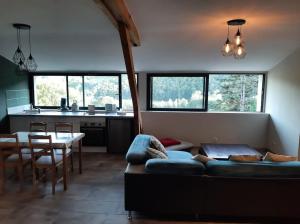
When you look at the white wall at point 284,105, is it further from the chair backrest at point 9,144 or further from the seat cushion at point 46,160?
the chair backrest at point 9,144

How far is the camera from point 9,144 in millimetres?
3660

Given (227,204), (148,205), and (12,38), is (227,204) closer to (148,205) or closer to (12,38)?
(148,205)

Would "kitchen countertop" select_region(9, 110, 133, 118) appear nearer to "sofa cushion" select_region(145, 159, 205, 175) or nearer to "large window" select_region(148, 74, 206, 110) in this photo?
"large window" select_region(148, 74, 206, 110)

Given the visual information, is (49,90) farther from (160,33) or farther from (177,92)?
(160,33)

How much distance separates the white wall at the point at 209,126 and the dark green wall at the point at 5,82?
117 inches

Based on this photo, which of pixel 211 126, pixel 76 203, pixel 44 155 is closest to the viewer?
pixel 76 203

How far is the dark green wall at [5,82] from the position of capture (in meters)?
5.34

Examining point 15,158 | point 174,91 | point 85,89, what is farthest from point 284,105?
point 15,158

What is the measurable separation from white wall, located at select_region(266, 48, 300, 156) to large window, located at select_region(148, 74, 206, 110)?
1.58 m

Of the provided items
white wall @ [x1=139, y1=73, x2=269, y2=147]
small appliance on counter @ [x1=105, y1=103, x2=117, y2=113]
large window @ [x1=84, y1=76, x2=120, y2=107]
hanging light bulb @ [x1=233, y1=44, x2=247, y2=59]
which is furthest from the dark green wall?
hanging light bulb @ [x1=233, y1=44, x2=247, y2=59]

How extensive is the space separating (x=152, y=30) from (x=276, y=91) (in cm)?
326

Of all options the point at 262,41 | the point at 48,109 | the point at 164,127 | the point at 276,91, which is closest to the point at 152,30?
the point at 262,41

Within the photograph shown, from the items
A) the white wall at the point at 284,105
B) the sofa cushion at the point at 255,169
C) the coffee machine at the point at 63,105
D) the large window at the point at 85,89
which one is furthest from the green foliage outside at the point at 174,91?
the sofa cushion at the point at 255,169

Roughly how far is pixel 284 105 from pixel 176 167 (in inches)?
137
